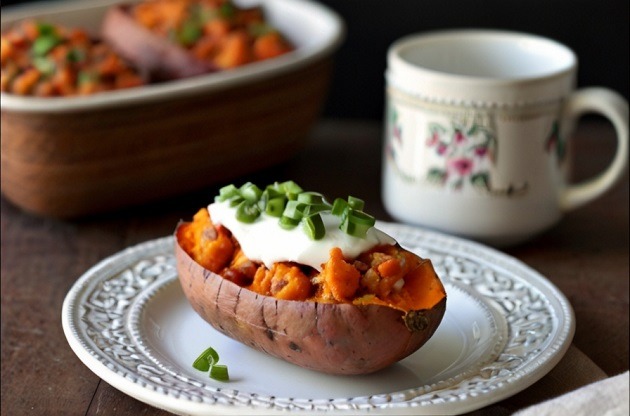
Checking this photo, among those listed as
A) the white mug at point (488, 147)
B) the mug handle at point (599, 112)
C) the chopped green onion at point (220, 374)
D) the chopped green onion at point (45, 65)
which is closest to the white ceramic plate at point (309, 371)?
the chopped green onion at point (220, 374)

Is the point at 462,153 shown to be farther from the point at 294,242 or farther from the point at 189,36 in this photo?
the point at 189,36

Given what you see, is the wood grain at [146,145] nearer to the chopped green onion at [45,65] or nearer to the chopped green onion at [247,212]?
the chopped green onion at [45,65]

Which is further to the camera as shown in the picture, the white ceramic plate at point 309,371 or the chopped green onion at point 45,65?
the chopped green onion at point 45,65

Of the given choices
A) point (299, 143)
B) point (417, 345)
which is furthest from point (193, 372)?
point (299, 143)

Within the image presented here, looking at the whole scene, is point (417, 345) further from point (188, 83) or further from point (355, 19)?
point (355, 19)

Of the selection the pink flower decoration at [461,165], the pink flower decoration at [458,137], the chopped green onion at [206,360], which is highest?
the pink flower decoration at [458,137]

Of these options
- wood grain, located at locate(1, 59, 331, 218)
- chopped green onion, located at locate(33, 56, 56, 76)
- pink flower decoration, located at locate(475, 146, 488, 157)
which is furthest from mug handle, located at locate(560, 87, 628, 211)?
chopped green onion, located at locate(33, 56, 56, 76)
